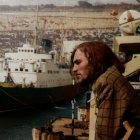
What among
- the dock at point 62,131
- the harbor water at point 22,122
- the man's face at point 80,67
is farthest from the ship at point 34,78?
the man's face at point 80,67

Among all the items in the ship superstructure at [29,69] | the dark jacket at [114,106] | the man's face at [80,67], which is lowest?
the ship superstructure at [29,69]

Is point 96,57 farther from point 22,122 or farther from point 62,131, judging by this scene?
point 22,122

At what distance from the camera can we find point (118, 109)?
1.97m

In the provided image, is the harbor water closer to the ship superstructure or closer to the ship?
the ship

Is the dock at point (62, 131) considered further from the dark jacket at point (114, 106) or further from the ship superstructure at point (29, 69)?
the ship superstructure at point (29, 69)

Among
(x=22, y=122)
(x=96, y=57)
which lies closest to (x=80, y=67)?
(x=96, y=57)

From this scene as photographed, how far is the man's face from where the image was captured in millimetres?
2061

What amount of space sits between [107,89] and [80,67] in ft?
0.69

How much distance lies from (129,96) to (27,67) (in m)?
30.1

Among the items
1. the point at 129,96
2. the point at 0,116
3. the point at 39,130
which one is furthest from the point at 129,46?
the point at 0,116

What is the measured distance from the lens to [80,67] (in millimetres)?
2080

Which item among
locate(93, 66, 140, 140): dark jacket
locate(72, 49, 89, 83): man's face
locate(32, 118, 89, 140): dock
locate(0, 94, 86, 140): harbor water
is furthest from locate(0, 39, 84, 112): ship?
Result: locate(93, 66, 140, 140): dark jacket

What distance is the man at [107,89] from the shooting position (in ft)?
6.44

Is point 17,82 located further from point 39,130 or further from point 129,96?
point 129,96
